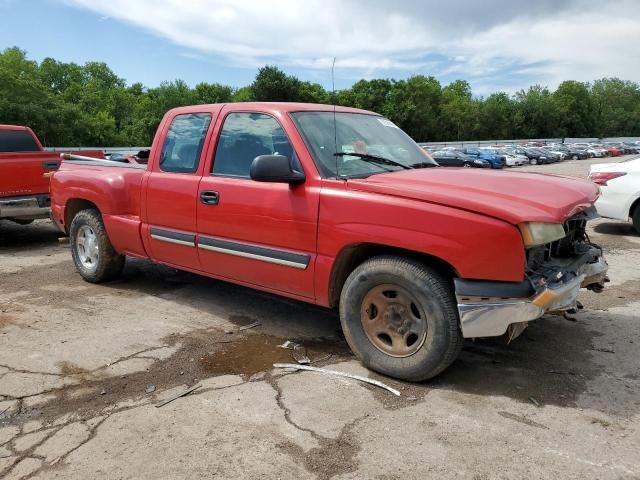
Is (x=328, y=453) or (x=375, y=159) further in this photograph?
(x=375, y=159)

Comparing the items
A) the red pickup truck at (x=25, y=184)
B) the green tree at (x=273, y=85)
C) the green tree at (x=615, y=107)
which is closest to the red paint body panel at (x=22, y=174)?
the red pickup truck at (x=25, y=184)

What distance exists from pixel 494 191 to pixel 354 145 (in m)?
1.24

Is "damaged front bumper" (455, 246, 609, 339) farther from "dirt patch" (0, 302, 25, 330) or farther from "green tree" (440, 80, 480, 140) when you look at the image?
"green tree" (440, 80, 480, 140)

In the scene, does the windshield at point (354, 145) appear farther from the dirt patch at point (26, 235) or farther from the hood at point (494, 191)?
the dirt patch at point (26, 235)

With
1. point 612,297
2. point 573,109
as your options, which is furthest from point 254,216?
point 573,109

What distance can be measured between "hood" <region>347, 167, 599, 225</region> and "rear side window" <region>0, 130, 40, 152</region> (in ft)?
24.9

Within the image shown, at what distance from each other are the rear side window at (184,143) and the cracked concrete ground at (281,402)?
4.52ft

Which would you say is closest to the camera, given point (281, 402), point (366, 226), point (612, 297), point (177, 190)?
point (281, 402)

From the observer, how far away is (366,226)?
11.4 feet

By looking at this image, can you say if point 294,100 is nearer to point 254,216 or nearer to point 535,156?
point 535,156

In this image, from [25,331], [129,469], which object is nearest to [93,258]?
[25,331]

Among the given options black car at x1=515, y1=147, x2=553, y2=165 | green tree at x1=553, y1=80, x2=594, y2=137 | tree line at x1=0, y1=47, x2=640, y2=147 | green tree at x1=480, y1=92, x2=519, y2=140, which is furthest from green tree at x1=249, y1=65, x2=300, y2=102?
green tree at x1=553, y1=80, x2=594, y2=137

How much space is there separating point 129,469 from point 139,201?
10.1 ft

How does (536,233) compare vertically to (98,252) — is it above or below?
above
